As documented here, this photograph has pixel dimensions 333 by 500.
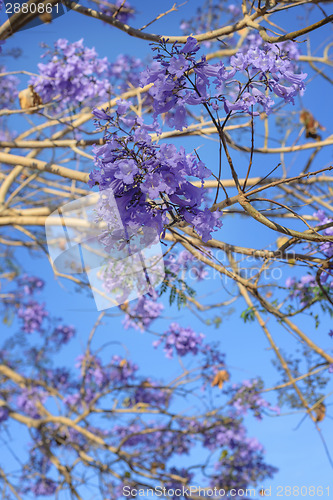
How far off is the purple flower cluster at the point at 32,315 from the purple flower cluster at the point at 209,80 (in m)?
4.29

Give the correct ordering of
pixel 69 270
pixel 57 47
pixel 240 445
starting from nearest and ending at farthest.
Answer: pixel 69 270 < pixel 57 47 < pixel 240 445

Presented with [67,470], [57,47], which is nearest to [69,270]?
[67,470]

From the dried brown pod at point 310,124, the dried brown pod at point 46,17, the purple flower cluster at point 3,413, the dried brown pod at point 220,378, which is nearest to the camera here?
the dried brown pod at point 46,17

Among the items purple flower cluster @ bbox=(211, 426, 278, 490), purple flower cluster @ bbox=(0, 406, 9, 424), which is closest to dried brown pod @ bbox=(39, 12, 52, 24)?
purple flower cluster @ bbox=(0, 406, 9, 424)

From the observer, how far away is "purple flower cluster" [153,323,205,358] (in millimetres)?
3854

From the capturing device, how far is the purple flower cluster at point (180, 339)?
3.85 metres

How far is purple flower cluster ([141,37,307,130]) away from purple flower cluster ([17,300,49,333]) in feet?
14.1

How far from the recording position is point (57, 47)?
355 cm

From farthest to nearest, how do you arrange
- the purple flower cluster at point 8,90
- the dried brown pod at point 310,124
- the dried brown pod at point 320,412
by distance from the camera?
the purple flower cluster at point 8,90 → the dried brown pod at point 310,124 → the dried brown pod at point 320,412

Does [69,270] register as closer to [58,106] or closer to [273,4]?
[58,106]

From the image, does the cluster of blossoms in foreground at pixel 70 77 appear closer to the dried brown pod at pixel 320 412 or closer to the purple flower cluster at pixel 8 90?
the purple flower cluster at pixel 8 90

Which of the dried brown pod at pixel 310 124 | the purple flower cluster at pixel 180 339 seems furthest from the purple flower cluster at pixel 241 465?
the dried brown pod at pixel 310 124

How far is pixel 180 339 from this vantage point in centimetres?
383

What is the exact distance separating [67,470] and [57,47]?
313 cm
